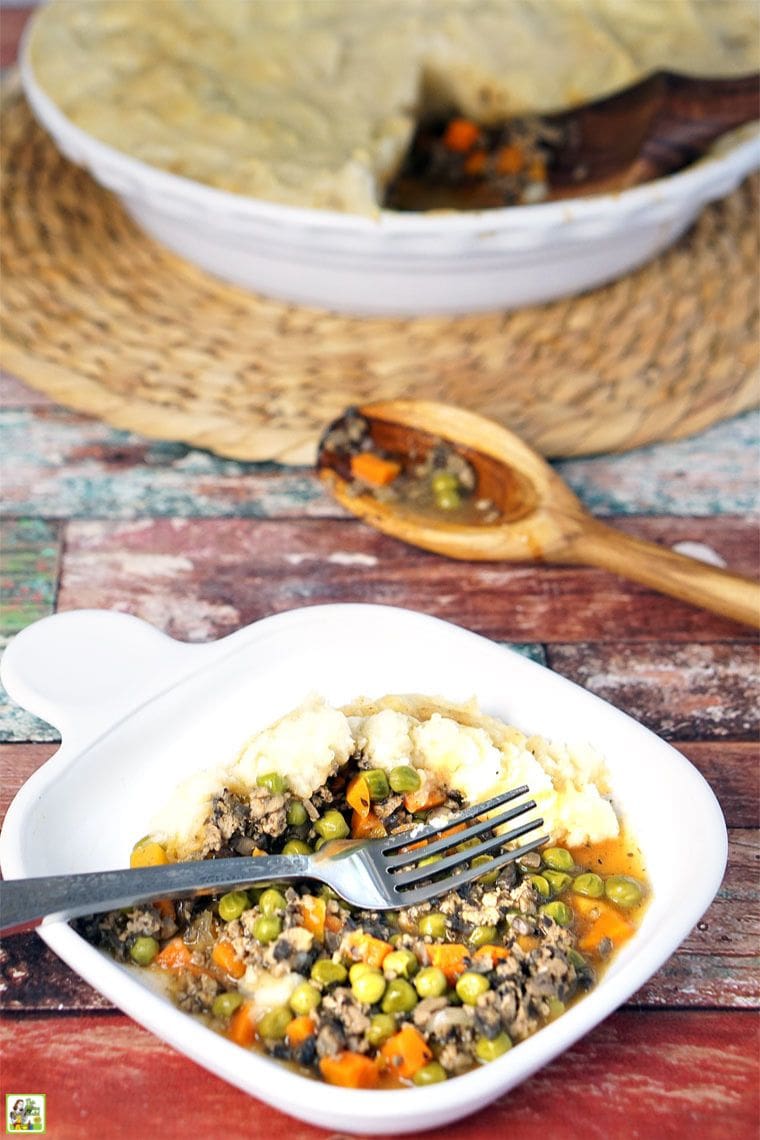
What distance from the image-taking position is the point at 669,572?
2.34 metres

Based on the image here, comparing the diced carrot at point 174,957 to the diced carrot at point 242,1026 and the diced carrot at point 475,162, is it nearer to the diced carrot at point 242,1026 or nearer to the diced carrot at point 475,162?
the diced carrot at point 242,1026

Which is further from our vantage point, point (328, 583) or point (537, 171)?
point (537, 171)

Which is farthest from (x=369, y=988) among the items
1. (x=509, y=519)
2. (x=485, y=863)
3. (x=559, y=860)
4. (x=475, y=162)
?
(x=475, y=162)

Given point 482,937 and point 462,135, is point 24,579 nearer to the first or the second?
point 482,937

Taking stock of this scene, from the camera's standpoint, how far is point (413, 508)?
256 cm

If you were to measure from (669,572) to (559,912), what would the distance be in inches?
32.9

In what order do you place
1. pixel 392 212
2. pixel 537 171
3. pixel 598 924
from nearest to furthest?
pixel 598 924
pixel 392 212
pixel 537 171

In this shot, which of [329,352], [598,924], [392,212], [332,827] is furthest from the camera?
[329,352]

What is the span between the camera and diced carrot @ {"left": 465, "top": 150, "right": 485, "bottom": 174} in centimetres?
360

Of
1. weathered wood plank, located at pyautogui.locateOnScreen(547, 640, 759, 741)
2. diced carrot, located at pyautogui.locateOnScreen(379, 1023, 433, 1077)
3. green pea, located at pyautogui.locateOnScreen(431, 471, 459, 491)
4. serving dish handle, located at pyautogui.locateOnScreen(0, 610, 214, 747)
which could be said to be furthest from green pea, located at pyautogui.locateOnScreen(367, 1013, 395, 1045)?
green pea, located at pyautogui.locateOnScreen(431, 471, 459, 491)

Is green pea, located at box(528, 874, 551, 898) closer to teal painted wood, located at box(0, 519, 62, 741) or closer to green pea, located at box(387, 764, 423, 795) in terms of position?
green pea, located at box(387, 764, 423, 795)

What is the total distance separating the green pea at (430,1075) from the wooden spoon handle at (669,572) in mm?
1107

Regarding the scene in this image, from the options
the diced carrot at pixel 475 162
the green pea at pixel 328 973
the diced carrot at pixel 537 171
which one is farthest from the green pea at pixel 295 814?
the diced carrot at pixel 475 162

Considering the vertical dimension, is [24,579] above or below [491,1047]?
below
